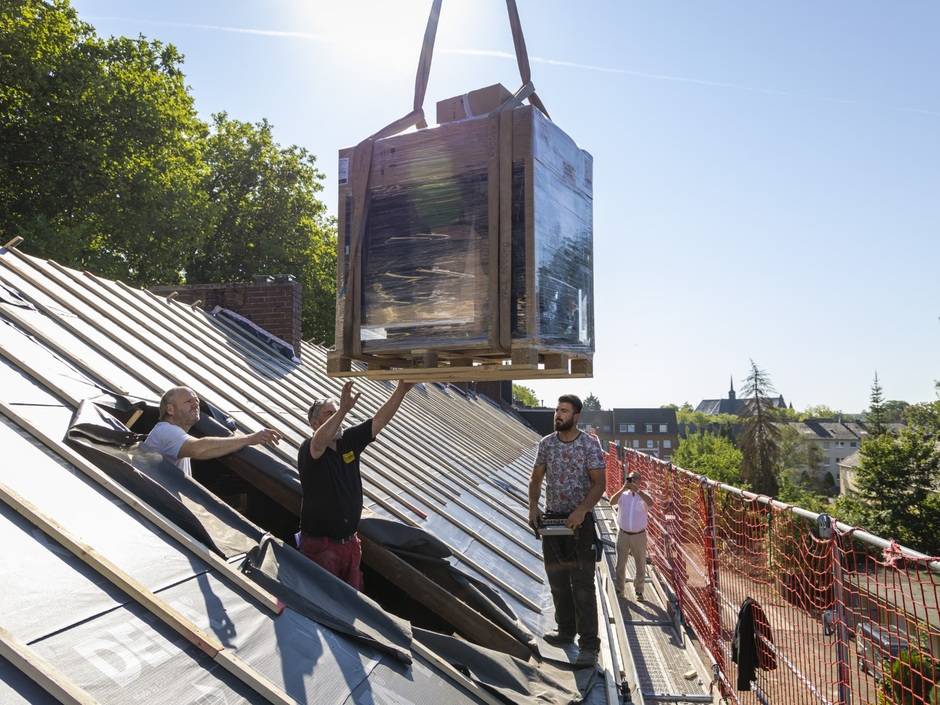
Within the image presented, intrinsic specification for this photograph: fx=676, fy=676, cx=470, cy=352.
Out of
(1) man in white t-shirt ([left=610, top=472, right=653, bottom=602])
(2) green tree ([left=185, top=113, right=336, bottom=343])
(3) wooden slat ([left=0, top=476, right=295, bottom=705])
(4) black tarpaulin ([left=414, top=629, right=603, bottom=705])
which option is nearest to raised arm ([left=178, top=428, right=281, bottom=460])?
(3) wooden slat ([left=0, top=476, right=295, bottom=705])

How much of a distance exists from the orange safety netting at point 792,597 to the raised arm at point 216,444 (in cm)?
335

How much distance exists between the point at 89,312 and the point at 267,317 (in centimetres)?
458

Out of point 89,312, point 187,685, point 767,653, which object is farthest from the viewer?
point 89,312

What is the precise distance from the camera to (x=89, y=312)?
6680 millimetres

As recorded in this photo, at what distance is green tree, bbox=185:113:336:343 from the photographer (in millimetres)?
32344

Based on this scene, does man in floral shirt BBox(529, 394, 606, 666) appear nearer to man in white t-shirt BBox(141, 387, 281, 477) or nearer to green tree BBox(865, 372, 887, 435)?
man in white t-shirt BBox(141, 387, 281, 477)

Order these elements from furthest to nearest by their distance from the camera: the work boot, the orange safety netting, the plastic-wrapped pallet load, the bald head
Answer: the work boot, the bald head, the orange safety netting, the plastic-wrapped pallet load

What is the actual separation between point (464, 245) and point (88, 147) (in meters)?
21.8

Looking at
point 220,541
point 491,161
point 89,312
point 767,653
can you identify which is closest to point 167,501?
point 220,541

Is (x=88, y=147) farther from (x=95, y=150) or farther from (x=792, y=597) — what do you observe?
(x=792, y=597)

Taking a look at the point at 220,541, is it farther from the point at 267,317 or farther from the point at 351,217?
the point at 267,317

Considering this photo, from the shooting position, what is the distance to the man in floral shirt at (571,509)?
4.64 metres

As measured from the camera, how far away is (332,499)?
4043 millimetres

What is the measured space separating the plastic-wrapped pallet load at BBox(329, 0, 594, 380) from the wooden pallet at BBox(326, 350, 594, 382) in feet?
0.04
